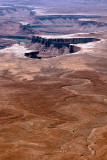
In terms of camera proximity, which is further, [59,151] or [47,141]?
[47,141]

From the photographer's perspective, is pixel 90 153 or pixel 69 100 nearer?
pixel 90 153

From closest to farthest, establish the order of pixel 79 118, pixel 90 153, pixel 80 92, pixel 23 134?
pixel 90 153 → pixel 23 134 → pixel 79 118 → pixel 80 92

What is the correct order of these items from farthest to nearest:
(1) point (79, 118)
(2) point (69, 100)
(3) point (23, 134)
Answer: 1. (2) point (69, 100)
2. (1) point (79, 118)
3. (3) point (23, 134)

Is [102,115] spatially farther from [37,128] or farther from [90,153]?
[90,153]

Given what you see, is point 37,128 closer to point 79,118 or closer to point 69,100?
point 79,118

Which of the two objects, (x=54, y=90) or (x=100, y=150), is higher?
(x=100, y=150)

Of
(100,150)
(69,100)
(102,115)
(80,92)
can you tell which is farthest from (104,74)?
(100,150)

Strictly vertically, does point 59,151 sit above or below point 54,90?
above

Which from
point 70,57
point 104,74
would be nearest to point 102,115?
point 104,74

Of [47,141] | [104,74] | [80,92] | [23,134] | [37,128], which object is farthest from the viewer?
[104,74]
